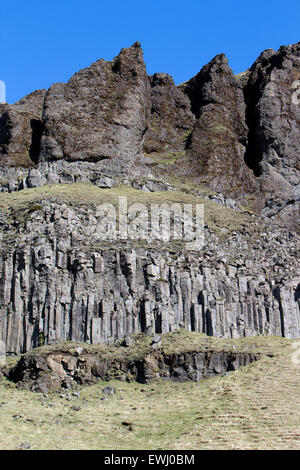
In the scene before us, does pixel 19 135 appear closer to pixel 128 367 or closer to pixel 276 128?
pixel 276 128

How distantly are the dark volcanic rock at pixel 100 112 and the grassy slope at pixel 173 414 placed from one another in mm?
36684

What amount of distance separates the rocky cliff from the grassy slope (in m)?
6.78

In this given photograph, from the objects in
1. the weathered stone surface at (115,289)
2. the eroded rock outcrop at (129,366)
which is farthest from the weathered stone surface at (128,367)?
Result: the weathered stone surface at (115,289)

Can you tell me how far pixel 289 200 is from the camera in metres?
80.8

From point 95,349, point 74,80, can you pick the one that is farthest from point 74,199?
point 74,80

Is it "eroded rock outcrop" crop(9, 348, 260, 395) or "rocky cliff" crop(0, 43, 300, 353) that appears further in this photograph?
"rocky cliff" crop(0, 43, 300, 353)

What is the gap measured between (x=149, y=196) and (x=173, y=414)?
32.5 m

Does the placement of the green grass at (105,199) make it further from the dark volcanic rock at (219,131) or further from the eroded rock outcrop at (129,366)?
the eroded rock outcrop at (129,366)

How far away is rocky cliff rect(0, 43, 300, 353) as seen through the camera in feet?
175

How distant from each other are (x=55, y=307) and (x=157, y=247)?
1152 cm

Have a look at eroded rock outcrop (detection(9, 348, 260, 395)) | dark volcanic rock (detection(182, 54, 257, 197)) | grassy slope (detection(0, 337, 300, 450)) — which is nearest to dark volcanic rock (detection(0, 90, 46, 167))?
dark volcanic rock (detection(182, 54, 257, 197))

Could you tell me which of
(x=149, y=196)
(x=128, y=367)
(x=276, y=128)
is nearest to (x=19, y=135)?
(x=149, y=196)

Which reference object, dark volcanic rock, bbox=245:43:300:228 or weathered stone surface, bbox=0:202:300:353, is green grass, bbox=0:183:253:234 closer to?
weathered stone surface, bbox=0:202:300:353

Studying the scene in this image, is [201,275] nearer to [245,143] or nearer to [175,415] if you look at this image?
[175,415]
